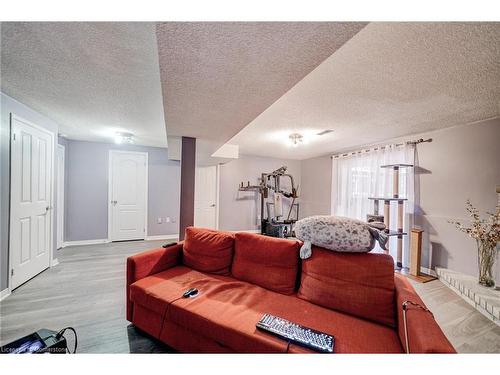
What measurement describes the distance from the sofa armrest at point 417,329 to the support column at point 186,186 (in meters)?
2.14

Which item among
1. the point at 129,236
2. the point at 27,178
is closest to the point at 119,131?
the point at 27,178

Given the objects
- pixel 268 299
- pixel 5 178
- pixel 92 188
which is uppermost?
pixel 5 178

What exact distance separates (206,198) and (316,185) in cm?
287

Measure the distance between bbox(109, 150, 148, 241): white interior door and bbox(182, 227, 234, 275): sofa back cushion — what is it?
3239 mm

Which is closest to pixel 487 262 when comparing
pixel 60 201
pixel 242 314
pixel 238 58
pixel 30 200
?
pixel 242 314

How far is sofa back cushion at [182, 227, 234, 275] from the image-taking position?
5.90ft

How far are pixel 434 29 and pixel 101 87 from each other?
8.03 ft

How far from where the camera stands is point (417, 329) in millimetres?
859

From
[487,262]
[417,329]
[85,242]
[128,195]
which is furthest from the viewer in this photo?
[128,195]

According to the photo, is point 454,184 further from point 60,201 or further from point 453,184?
point 60,201

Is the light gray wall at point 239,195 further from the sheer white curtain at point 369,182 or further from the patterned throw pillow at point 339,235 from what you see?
the patterned throw pillow at point 339,235

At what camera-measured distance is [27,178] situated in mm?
2393

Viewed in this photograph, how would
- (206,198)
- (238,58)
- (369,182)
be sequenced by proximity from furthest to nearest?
1. (206,198)
2. (369,182)
3. (238,58)

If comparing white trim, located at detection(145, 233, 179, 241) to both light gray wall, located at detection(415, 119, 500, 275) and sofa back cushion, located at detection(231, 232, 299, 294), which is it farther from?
light gray wall, located at detection(415, 119, 500, 275)
